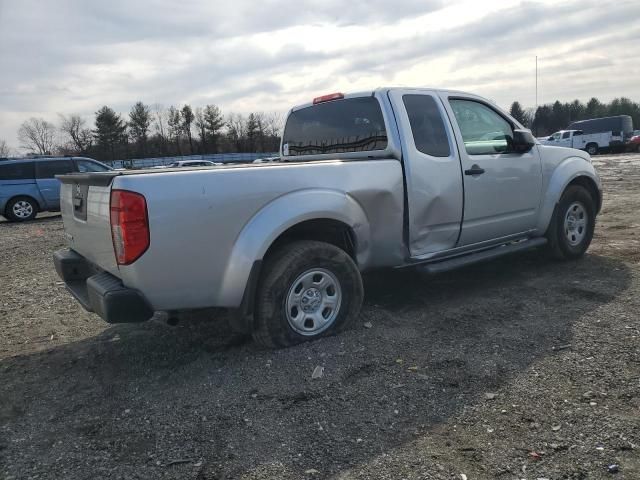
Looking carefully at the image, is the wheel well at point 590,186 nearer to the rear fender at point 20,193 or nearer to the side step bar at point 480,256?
the side step bar at point 480,256

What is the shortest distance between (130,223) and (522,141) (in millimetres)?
3909

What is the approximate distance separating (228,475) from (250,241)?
147cm

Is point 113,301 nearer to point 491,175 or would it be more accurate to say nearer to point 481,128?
point 491,175

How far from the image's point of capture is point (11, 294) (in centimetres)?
604

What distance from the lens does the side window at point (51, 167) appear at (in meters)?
15.0

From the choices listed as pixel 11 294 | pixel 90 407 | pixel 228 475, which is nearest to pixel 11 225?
pixel 11 294

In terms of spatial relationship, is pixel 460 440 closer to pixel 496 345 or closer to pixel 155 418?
pixel 496 345

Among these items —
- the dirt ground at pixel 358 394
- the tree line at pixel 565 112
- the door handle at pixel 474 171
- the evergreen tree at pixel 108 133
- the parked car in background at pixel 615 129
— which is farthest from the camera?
the tree line at pixel 565 112

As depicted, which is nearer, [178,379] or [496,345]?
[178,379]

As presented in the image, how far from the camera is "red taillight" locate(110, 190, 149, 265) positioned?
3.08 m

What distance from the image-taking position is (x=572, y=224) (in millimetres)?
5996

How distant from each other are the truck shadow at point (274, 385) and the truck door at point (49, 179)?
12.3 metres

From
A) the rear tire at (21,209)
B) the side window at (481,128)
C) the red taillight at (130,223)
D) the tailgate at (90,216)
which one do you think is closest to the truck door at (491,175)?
the side window at (481,128)

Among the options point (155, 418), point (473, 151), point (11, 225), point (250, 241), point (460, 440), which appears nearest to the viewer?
point (460, 440)
